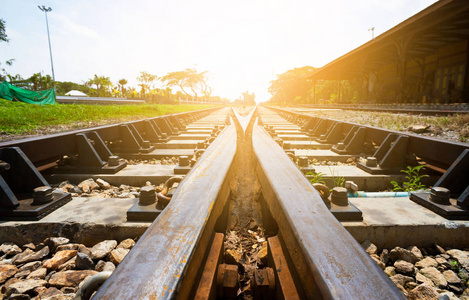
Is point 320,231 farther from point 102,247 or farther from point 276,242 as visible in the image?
point 102,247

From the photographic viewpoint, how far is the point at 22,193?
167 cm

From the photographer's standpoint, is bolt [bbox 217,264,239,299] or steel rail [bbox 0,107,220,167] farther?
steel rail [bbox 0,107,220,167]

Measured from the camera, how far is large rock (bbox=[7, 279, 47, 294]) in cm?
98

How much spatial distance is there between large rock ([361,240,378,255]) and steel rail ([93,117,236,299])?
82cm

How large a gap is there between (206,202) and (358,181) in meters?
1.87

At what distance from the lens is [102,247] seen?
126 cm

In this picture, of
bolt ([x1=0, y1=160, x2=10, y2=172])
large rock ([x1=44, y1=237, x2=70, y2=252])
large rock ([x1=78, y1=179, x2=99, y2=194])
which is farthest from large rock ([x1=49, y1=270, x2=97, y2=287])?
large rock ([x1=78, y1=179, x2=99, y2=194])

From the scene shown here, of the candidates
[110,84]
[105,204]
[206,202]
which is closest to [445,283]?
[206,202]

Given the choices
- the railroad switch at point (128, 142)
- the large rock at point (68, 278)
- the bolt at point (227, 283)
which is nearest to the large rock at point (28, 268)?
the large rock at point (68, 278)

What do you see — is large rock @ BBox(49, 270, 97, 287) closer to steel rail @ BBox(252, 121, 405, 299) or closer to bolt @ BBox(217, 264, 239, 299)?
bolt @ BBox(217, 264, 239, 299)

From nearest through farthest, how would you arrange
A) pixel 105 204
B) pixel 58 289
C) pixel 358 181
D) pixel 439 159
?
pixel 58 289, pixel 105 204, pixel 439 159, pixel 358 181

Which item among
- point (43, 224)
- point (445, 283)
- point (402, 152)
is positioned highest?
point (402, 152)

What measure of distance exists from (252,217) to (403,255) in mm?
861

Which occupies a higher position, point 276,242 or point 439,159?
point 439,159
